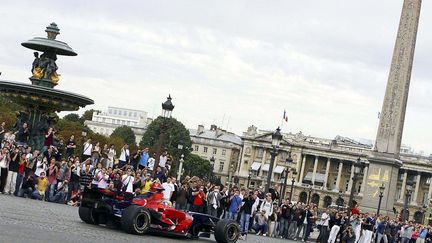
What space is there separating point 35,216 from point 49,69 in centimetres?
1319

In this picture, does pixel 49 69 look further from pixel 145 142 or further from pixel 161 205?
pixel 145 142

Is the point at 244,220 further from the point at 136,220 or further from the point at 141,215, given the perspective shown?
the point at 136,220

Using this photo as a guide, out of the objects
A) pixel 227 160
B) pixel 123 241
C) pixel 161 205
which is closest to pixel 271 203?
pixel 161 205

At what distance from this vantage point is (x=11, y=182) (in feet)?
107

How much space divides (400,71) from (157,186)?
3077cm

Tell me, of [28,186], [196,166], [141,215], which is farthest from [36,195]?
[196,166]

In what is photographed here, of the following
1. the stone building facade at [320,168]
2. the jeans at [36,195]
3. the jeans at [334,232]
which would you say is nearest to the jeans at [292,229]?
the jeans at [334,232]

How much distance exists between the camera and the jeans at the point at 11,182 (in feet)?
106

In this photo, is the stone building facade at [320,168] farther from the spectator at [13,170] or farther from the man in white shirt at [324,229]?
the spectator at [13,170]

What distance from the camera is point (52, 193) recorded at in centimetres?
3419

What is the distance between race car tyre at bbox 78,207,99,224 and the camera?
2438 cm

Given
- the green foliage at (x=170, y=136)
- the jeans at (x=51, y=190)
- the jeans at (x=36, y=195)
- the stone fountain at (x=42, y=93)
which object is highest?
the green foliage at (x=170, y=136)

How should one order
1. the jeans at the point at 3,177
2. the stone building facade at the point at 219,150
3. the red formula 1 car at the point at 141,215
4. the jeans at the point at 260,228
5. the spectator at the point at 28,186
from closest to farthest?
the red formula 1 car at the point at 141,215, the jeans at the point at 3,177, the spectator at the point at 28,186, the jeans at the point at 260,228, the stone building facade at the point at 219,150

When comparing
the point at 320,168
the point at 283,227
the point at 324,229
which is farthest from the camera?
the point at 320,168
